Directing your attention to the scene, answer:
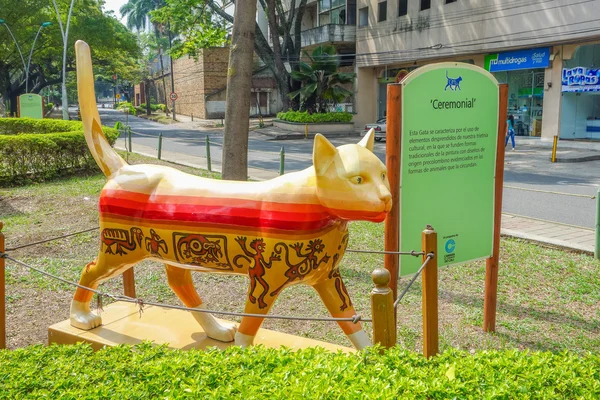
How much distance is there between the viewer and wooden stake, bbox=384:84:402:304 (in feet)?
14.1

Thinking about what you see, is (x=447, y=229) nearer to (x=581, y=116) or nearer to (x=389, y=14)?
(x=581, y=116)

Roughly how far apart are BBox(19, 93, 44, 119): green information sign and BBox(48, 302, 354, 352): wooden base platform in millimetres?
24742

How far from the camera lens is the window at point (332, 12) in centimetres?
3619

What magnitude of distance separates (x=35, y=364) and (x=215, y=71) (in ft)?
144

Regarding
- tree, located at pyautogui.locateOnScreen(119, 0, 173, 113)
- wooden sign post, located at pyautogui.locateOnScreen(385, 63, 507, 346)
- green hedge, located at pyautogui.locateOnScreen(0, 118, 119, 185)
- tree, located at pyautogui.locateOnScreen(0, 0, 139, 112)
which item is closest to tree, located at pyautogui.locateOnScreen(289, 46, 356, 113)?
green hedge, located at pyautogui.locateOnScreen(0, 118, 119, 185)

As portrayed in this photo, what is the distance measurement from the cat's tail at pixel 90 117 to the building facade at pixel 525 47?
2135cm

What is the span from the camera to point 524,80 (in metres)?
26.5

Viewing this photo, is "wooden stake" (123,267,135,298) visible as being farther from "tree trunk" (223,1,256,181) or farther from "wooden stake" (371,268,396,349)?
"tree trunk" (223,1,256,181)

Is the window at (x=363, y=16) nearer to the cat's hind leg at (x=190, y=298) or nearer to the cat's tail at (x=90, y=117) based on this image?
the cat's tail at (x=90, y=117)

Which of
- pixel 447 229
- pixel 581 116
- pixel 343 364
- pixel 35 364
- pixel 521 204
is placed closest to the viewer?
pixel 343 364

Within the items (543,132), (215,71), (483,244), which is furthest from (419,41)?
(483,244)

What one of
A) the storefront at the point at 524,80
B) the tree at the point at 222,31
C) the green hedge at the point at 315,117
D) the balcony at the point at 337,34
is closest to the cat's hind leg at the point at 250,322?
the tree at the point at 222,31

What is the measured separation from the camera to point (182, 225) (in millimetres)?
3914

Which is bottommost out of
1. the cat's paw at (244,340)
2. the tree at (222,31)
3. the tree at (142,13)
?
the cat's paw at (244,340)
